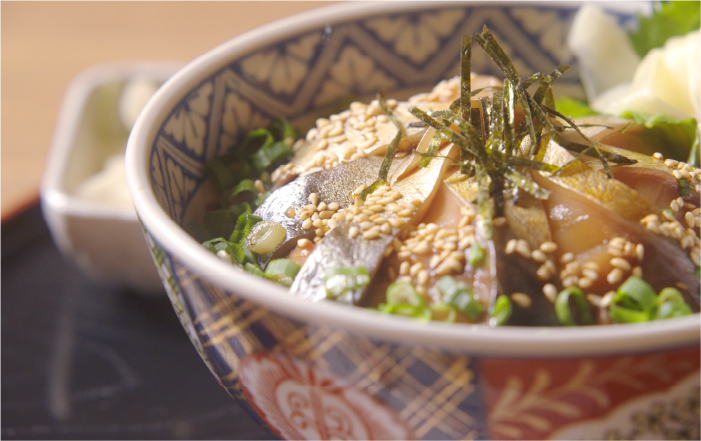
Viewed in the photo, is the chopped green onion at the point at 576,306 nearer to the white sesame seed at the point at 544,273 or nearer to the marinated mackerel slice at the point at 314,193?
the white sesame seed at the point at 544,273

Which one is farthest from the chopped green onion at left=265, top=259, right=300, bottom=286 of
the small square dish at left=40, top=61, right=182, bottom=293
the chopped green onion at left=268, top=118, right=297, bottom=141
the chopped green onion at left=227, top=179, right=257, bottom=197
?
the small square dish at left=40, top=61, right=182, bottom=293

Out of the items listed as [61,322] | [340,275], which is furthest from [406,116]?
[61,322]

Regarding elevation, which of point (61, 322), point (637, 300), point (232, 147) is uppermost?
point (232, 147)

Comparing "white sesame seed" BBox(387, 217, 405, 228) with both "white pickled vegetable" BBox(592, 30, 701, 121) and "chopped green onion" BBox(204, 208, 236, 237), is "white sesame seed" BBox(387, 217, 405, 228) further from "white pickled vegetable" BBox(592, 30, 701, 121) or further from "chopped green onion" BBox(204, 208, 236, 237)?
"white pickled vegetable" BBox(592, 30, 701, 121)

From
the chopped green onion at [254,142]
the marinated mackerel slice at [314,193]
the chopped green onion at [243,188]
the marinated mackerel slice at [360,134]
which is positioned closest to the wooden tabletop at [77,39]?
the chopped green onion at [254,142]

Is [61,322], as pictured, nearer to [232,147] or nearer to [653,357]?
[232,147]

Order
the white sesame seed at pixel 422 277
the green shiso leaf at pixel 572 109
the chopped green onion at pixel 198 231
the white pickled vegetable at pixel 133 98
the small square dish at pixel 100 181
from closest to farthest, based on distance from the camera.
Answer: the white sesame seed at pixel 422 277 → the chopped green onion at pixel 198 231 → the green shiso leaf at pixel 572 109 → the small square dish at pixel 100 181 → the white pickled vegetable at pixel 133 98
